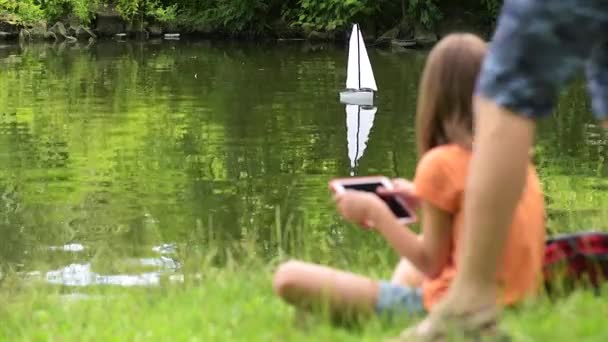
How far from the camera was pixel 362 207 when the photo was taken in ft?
8.98

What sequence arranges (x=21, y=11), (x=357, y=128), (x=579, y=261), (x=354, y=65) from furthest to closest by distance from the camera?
(x=21, y=11) → (x=354, y=65) → (x=357, y=128) → (x=579, y=261)

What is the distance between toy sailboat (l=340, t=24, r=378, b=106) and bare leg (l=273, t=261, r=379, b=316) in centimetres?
1581

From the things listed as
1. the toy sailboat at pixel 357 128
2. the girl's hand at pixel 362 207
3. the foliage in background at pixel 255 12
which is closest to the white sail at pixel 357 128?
the toy sailboat at pixel 357 128

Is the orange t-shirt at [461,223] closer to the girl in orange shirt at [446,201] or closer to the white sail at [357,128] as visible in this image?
the girl in orange shirt at [446,201]

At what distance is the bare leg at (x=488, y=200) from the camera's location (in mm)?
2221

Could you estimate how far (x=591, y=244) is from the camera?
9.78ft

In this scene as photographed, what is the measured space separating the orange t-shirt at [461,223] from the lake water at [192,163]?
250 cm

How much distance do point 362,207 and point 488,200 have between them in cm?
56

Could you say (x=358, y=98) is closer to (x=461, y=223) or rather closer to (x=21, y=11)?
(x=461, y=223)

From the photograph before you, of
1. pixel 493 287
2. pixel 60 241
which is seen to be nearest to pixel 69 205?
pixel 60 241

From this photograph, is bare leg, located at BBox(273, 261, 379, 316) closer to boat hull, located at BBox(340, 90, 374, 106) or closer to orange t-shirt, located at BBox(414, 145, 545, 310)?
orange t-shirt, located at BBox(414, 145, 545, 310)

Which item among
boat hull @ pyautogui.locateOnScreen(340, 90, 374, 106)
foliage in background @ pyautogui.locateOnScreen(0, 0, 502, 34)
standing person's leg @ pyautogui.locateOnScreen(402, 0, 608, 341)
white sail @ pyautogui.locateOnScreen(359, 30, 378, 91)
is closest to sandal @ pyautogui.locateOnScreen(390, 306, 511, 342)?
standing person's leg @ pyautogui.locateOnScreen(402, 0, 608, 341)

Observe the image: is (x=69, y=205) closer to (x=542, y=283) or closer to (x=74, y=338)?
(x=74, y=338)

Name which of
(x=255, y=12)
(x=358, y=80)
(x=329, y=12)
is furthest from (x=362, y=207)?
(x=255, y=12)
